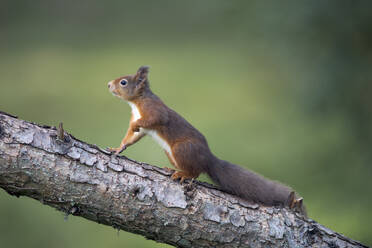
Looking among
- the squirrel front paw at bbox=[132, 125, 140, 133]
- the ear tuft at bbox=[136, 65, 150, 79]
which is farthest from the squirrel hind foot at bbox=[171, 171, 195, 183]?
the ear tuft at bbox=[136, 65, 150, 79]

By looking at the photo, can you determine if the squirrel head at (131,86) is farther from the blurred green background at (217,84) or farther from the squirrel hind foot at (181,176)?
the blurred green background at (217,84)

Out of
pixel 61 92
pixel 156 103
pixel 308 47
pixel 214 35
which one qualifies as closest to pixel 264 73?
pixel 214 35

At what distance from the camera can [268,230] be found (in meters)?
2.25

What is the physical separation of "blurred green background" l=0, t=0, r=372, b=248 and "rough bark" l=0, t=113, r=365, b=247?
6.64 ft

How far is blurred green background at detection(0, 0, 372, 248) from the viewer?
406cm

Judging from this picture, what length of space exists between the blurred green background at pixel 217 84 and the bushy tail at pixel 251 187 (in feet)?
5.90

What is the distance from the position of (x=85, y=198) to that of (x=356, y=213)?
10.7ft

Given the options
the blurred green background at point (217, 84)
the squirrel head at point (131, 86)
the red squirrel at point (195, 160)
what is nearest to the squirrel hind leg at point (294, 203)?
the red squirrel at point (195, 160)

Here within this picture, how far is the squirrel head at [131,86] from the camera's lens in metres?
2.96

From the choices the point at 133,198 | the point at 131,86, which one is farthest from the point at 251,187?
the point at 131,86

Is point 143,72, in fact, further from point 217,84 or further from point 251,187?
point 217,84

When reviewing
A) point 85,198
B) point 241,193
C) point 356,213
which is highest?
point 356,213

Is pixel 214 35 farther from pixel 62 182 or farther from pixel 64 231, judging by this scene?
pixel 62 182

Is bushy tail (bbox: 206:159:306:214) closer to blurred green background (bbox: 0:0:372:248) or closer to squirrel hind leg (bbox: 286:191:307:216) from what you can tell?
squirrel hind leg (bbox: 286:191:307:216)
